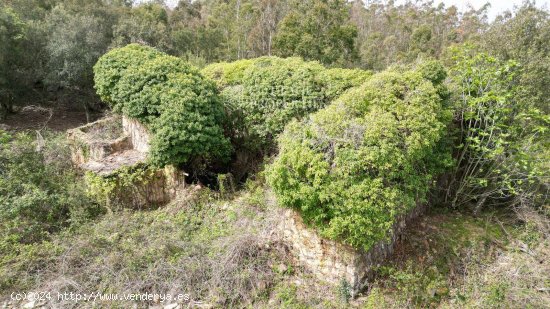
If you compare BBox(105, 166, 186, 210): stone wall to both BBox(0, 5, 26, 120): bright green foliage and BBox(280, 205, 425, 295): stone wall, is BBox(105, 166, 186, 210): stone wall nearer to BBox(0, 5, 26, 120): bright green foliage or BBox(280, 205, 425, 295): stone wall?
BBox(280, 205, 425, 295): stone wall

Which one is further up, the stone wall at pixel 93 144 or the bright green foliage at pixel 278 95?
the bright green foliage at pixel 278 95

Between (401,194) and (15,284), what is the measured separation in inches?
241

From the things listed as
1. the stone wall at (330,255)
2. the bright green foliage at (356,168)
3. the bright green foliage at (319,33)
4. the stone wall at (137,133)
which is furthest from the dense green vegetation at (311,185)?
the bright green foliage at (319,33)

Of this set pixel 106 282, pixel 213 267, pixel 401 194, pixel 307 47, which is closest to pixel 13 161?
pixel 106 282

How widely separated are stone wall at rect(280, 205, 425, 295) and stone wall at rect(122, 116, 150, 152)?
4.63 meters

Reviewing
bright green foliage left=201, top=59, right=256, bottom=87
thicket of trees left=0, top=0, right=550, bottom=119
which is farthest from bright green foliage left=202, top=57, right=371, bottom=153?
thicket of trees left=0, top=0, right=550, bottom=119

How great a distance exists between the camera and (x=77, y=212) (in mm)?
6449

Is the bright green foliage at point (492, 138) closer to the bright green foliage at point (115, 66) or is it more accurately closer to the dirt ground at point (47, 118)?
the bright green foliage at point (115, 66)

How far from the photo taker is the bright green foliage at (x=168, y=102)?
6.98m

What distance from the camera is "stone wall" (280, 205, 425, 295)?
15.7 ft

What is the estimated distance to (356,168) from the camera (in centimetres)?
461

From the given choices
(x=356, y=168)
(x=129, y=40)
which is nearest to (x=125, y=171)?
(x=356, y=168)

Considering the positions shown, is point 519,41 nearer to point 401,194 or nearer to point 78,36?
point 401,194

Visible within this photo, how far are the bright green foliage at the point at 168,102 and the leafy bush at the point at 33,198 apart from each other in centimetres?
183
